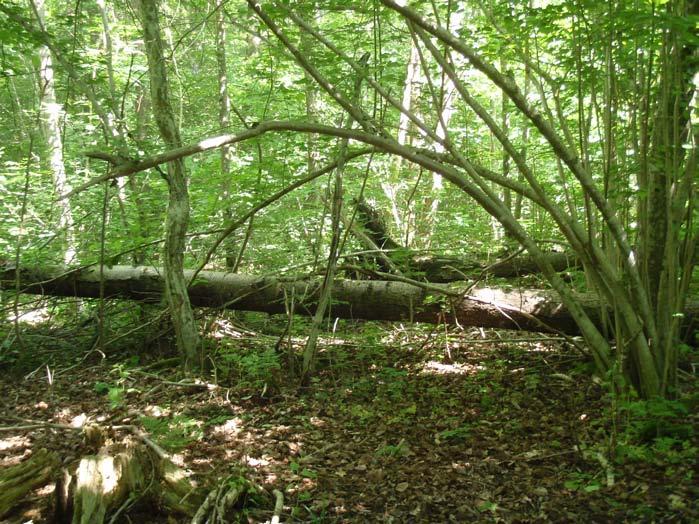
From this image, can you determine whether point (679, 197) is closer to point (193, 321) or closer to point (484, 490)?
point (484, 490)

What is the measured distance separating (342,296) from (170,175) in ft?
7.81

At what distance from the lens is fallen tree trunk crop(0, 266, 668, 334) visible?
19.1ft

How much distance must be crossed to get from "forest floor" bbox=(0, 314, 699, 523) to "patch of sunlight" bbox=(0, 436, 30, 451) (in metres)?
0.02

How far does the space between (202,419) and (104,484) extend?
68.0 inches

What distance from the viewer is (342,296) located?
652 cm

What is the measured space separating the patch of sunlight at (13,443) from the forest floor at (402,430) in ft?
0.06

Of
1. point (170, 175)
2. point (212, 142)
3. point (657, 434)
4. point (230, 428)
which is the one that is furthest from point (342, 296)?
point (657, 434)

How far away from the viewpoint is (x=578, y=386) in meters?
5.12

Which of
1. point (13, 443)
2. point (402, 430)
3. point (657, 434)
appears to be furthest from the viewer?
point (402, 430)

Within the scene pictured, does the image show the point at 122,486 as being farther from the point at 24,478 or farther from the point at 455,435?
the point at 455,435

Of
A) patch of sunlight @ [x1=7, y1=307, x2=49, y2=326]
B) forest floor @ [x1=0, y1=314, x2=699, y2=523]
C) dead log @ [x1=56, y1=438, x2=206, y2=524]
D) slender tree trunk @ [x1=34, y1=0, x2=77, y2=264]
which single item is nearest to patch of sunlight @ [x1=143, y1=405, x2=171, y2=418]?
forest floor @ [x1=0, y1=314, x2=699, y2=523]

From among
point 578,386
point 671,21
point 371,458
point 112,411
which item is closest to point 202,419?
point 112,411

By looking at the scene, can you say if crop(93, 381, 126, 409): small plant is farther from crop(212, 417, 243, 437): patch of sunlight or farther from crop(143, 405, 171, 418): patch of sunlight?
crop(212, 417, 243, 437): patch of sunlight

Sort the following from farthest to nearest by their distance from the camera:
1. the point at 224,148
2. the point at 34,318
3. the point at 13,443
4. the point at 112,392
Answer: the point at 224,148 < the point at 34,318 < the point at 112,392 < the point at 13,443
